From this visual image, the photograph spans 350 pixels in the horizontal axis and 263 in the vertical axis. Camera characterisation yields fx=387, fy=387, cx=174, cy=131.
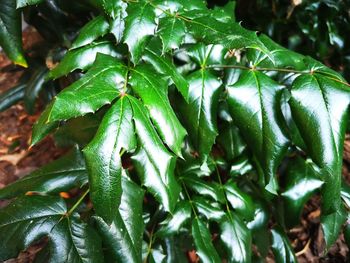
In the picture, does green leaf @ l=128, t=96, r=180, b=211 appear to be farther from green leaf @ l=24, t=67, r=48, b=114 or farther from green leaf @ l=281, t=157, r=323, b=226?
green leaf @ l=24, t=67, r=48, b=114

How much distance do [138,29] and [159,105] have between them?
15 centimetres

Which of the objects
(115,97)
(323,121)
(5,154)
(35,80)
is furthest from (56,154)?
(323,121)

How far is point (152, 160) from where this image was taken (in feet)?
2.08

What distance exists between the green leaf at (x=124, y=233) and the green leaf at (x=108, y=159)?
0.18 metres

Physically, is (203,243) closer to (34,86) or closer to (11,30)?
(11,30)

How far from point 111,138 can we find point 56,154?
119cm

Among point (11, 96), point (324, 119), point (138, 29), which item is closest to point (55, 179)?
point (138, 29)

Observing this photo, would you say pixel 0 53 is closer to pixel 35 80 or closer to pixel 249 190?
pixel 35 80

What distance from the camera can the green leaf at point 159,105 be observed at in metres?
0.65

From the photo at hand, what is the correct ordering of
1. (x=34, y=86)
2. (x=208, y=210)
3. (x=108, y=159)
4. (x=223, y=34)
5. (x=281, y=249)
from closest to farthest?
(x=108, y=159) < (x=223, y=34) < (x=208, y=210) < (x=281, y=249) < (x=34, y=86)

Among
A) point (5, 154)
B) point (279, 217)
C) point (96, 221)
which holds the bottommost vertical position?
point (5, 154)

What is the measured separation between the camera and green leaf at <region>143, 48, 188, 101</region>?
2.45 ft

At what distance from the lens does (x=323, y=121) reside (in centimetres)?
71

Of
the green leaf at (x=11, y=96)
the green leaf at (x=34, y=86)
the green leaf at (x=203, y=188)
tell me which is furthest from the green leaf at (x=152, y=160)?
the green leaf at (x=11, y=96)
